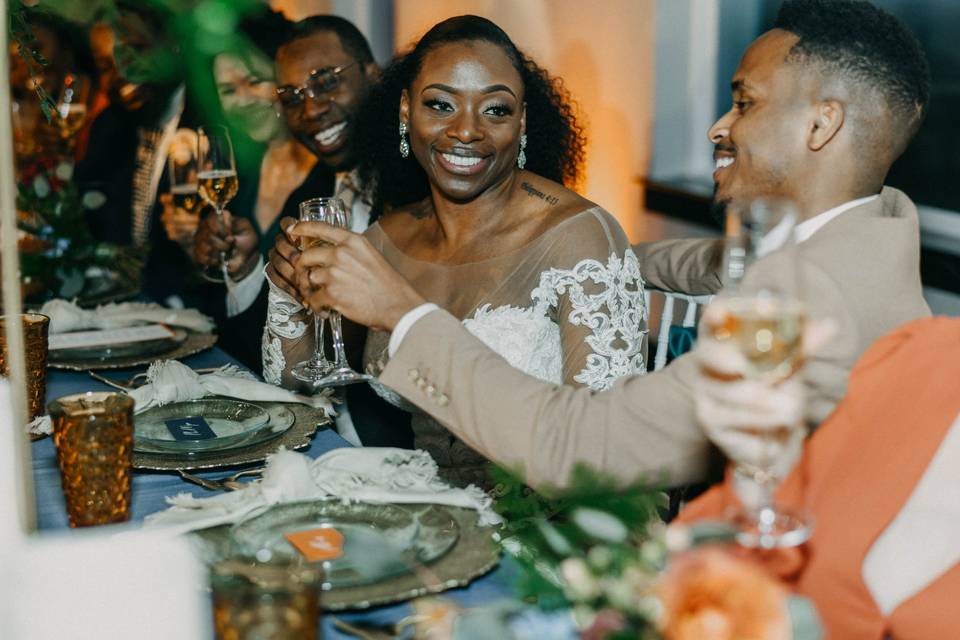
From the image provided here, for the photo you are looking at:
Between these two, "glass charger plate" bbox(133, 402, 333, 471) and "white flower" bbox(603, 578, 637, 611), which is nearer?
"white flower" bbox(603, 578, 637, 611)

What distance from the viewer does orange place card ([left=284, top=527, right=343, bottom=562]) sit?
1.42 meters

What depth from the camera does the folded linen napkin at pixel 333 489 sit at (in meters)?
1.54

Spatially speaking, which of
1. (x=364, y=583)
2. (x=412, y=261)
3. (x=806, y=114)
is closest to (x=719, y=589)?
(x=364, y=583)

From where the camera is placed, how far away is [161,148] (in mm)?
4738

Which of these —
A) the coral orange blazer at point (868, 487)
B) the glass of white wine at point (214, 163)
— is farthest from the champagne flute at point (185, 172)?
the coral orange blazer at point (868, 487)

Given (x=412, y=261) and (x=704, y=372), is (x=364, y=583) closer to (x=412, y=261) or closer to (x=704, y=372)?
(x=704, y=372)

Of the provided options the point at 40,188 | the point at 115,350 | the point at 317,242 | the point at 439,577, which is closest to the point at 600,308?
the point at 317,242

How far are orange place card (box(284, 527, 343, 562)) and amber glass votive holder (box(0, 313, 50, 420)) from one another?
77 cm

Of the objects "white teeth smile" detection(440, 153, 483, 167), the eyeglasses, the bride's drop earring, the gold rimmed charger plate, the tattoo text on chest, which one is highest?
the eyeglasses

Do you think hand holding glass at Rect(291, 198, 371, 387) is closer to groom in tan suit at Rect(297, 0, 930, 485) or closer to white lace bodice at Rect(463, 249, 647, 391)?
groom in tan suit at Rect(297, 0, 930, 485)

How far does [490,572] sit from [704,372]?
50 cm

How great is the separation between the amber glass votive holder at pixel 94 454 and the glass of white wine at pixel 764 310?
87 cm

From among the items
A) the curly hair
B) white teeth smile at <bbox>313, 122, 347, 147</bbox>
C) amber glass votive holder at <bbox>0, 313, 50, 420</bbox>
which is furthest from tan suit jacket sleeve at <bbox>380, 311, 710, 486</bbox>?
white teeth smile at <bbox>313, 122, 347, 147</bbox>

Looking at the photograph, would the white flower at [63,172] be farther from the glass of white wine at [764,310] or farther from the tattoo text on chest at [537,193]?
the glass of white wine at [764,310]
